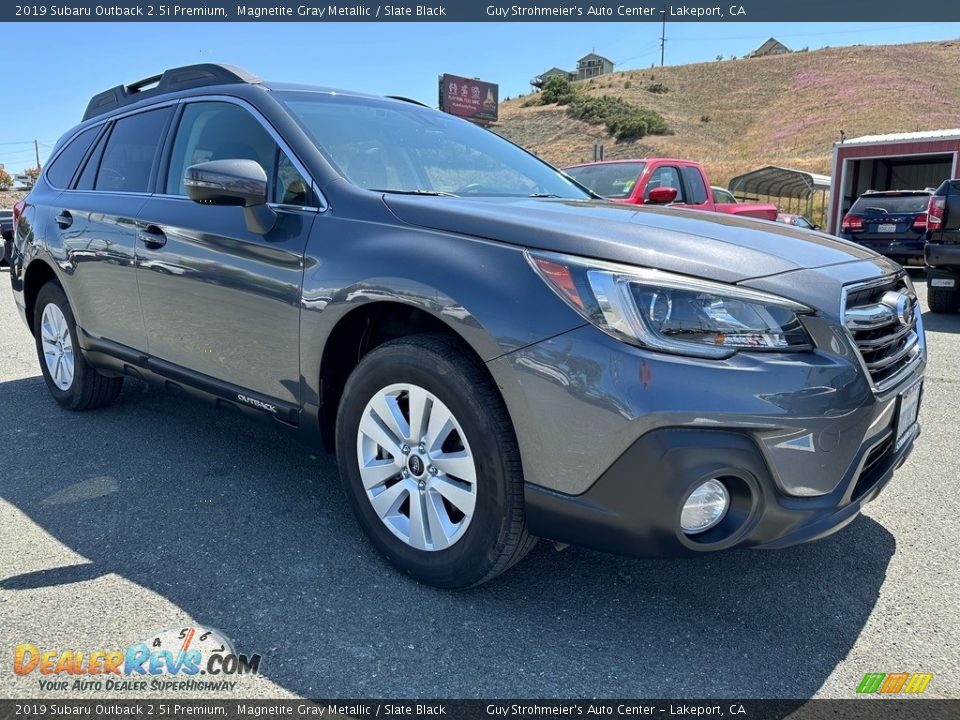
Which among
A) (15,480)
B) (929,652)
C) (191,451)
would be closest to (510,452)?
(929,652)

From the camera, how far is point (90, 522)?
9.77ft

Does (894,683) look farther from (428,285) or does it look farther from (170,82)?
(170,82)

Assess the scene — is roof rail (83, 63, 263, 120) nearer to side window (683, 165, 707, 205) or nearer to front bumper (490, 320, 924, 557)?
front bumper (490, 320, 924, 557)

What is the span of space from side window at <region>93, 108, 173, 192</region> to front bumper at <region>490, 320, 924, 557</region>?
252 cm

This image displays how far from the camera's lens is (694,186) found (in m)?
8.98

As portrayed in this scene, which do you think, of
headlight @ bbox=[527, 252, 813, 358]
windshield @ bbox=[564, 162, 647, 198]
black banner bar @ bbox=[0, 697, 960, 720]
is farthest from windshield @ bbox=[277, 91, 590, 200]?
windshield @ bbox=[564, 162, 647, 198]

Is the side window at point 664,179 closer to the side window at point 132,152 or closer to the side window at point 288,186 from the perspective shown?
the side window at point 132,152

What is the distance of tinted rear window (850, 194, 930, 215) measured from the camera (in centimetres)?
1272

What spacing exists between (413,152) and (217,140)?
918 millimetres

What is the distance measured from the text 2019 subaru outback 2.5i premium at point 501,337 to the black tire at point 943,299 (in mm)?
6342

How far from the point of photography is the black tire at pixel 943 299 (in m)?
7.87

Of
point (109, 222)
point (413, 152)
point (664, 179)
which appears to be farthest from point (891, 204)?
point (109, 222)

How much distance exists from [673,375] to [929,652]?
1.21m

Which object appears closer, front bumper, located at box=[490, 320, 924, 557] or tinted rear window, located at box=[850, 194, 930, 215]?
front bumper, located at box=[490, 320, 924, 557]
